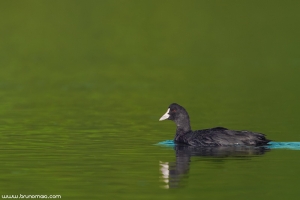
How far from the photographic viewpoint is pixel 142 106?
36438mm

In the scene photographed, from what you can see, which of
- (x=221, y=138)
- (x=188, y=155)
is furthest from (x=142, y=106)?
(x=188, y=155)

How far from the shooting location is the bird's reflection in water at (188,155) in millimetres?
19344

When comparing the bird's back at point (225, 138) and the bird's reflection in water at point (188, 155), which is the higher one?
the bird's back at point (225, 138)

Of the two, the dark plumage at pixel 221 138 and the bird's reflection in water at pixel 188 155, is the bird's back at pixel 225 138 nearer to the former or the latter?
the dark plumage at pixel 221 138

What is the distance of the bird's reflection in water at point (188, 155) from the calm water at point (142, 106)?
1.1 inches

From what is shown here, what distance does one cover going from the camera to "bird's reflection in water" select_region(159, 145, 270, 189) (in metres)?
19.3

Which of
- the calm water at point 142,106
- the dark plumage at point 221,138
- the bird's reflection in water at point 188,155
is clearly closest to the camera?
the calm water at point 142,106

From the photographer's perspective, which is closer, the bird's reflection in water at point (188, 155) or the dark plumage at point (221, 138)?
the bird's reflection in water at point (188, 155)

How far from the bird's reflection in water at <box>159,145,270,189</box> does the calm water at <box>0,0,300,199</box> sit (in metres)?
0.03

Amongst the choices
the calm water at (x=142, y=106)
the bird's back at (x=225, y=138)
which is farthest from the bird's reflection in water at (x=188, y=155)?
the bird's back at (x=225, y=138)

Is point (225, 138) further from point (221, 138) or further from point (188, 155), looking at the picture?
point (188, 155)

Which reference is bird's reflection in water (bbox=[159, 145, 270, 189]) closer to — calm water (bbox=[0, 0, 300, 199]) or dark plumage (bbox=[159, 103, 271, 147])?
calm water (bbox=[0, 0, 300, 199])

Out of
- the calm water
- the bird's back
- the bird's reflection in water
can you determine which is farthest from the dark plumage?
the calm water

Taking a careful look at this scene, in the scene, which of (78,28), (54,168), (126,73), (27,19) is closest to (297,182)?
(54,168)
